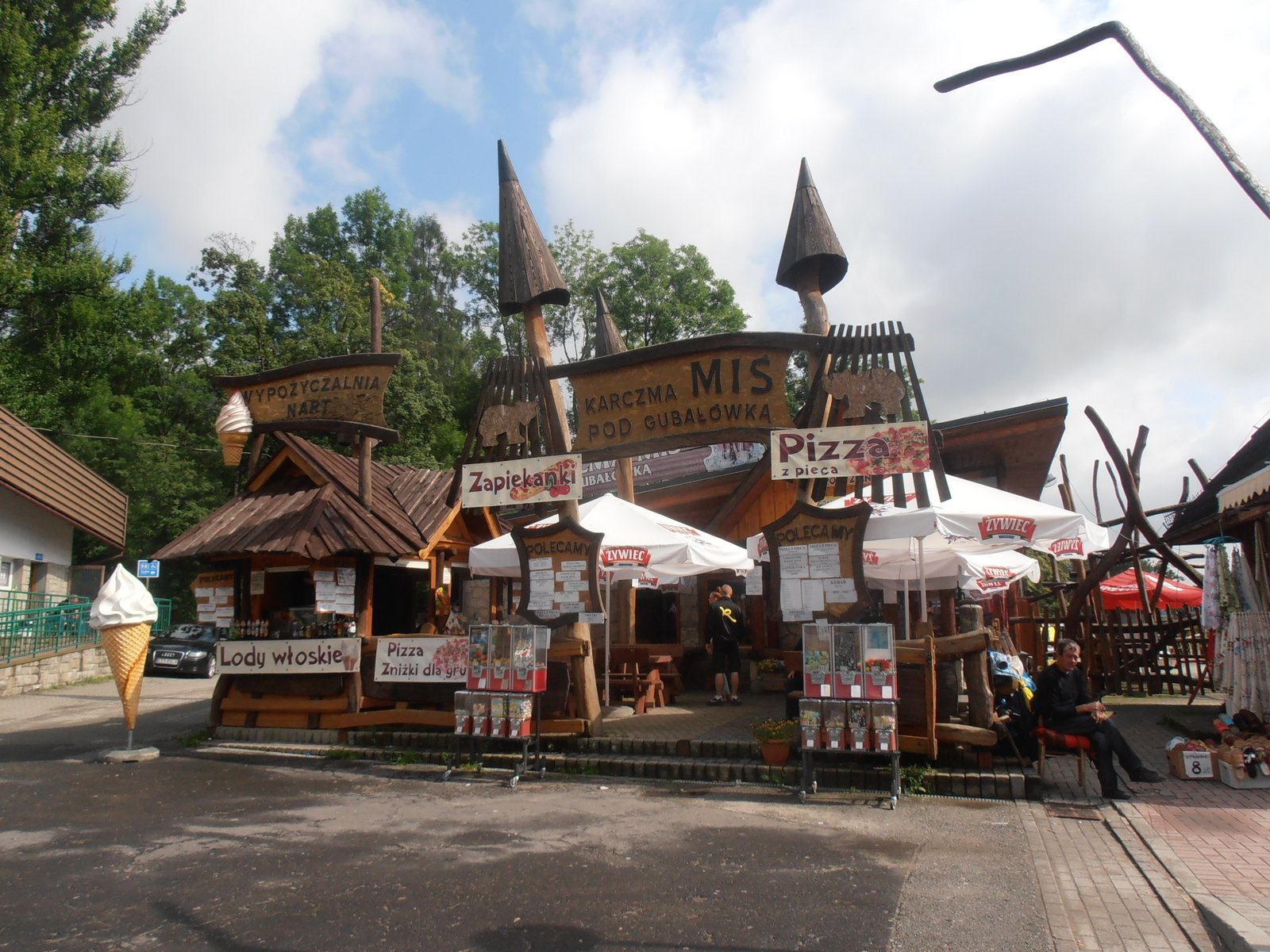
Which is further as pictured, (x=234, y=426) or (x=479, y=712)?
(x=234, y=426)

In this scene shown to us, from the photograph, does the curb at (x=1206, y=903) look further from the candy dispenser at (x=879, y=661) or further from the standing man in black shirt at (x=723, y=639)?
the standing man in black shirt at (x=723, y=639)

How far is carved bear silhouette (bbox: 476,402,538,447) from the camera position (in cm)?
1095

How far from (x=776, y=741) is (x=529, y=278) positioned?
20.5 feet

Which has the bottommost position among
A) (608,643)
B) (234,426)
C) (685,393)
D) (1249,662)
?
(1249,662)

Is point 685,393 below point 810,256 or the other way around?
below

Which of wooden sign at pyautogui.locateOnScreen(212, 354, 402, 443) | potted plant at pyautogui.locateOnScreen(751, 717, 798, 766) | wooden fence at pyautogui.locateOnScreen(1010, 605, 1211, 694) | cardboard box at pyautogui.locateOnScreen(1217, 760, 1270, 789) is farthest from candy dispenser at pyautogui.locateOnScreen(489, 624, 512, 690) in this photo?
wooden fence at pyautogui.locateOnScreen(1010, 605, 1211, 694)

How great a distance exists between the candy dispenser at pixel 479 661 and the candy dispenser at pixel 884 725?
4.20m

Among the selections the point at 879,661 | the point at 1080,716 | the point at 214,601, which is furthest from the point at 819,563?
the point at 214,601

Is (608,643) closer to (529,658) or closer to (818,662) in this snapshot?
(529,658)

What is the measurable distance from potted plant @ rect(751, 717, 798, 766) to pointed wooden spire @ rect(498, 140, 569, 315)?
5707mm

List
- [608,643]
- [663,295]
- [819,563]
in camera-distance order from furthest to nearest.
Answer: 1. [663,295]
2. [608,643]
3. [819,563]

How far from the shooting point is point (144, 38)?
29266mm

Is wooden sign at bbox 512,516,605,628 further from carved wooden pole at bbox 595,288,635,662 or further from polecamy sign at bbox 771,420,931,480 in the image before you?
carved wooden pole at bbox 595,288,635,662

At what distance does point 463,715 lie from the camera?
9.98 metres
